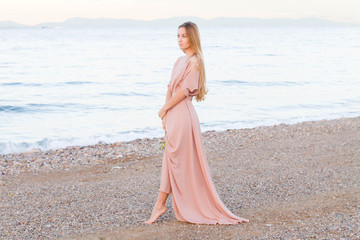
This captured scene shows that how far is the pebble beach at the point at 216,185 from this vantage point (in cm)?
461

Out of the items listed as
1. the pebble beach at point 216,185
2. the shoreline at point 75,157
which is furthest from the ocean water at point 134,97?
the pebble beach at point 216,185

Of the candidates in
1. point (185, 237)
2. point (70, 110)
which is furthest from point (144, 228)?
point (70, 110)

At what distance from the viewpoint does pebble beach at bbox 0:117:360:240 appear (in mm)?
4605

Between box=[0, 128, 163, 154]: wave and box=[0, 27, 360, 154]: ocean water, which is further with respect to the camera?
box=[0, 27, 360, 154]: ocean water

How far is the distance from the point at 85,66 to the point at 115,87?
1142cm

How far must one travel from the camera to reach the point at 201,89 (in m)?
4.58

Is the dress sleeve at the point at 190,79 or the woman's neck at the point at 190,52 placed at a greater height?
Answer: the woman's neck at the point at 190,52

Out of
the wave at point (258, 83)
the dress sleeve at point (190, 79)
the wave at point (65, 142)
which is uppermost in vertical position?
the dress sleeve at point (190, 79)

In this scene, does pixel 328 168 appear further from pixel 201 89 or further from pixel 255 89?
pixel 255 89

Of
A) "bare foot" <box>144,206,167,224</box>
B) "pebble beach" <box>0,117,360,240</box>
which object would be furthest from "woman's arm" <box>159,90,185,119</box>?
"pebble beach" <box>0,117,360,240</box>

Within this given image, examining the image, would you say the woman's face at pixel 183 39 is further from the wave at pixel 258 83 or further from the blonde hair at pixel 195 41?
the wave at pixel 258 83

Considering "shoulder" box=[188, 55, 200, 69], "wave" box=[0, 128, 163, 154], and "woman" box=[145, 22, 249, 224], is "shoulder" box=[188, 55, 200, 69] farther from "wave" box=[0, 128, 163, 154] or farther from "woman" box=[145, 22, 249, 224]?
"wave" box=[0, 128, 163, 154]

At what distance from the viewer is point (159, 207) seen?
15.6 ft

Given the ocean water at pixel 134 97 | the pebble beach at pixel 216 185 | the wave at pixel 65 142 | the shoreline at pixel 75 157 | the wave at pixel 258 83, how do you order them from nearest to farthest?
the pebble beach at pixel 216 185, the shoreline at pixel 75 157, the wave at pixel 65 142, the ocean water at pixel 134 97, the wave at pixel 258 83
